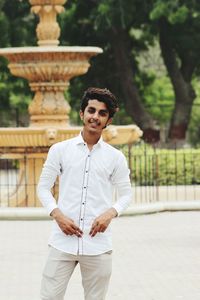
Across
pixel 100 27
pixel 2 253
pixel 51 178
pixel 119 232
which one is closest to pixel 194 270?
pixel 2 253

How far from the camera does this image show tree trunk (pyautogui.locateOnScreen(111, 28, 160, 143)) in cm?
4191

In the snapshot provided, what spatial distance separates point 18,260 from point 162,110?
36712mm

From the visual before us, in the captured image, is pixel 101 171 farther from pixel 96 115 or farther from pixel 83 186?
pixel 96 115

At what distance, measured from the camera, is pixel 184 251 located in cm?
1482

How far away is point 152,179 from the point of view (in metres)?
26.6

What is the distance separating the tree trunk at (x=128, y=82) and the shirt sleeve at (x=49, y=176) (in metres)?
34.1

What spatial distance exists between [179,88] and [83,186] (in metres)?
34.8

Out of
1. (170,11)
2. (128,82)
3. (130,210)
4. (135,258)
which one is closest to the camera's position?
(135,258)

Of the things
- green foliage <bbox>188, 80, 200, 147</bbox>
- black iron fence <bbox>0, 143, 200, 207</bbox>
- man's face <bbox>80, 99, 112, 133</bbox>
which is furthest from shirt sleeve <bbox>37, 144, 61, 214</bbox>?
green foliage <bbox>188, 80, 200, 147</bbox>

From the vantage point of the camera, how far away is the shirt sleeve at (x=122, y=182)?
7504 mm

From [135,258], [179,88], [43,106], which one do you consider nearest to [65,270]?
[135,258]

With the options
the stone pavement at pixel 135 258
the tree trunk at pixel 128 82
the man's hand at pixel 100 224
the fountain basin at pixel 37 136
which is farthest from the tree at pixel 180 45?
the man's hand at pixel 100 224

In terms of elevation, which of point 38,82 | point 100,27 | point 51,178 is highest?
point 100,27

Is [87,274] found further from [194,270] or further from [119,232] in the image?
[119,232]
